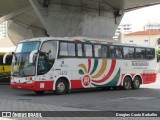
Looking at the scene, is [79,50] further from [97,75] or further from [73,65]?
[97,75]

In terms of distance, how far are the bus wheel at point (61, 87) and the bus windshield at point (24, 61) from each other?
1.59 metres

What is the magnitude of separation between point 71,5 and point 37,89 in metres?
10.4

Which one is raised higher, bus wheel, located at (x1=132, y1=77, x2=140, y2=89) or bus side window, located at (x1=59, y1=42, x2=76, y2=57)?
bus side window, located at (x1=59, y1=42, x2=76, y2=57)

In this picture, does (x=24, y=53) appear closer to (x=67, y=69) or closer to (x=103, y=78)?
(x=67, y=69)

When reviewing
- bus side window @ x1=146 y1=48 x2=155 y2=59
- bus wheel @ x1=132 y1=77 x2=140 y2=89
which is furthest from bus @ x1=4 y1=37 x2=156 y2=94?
bus side window @ x1=146 y1=48 x2=155 y2=59

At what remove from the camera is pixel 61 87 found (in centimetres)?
2050

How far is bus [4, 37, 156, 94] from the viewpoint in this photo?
19.7 metres

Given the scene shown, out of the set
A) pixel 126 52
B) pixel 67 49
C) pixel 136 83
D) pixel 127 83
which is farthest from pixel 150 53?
pixel 67 49

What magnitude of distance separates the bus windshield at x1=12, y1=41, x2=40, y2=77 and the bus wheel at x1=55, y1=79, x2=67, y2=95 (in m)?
A: 1.59

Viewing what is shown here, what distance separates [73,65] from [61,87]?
144 cm

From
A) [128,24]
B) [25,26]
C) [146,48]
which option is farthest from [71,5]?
[128,24]

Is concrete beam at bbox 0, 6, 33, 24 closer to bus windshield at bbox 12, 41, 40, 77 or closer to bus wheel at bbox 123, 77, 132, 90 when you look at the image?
bus wheel at bbox 123, 77, 132, 90

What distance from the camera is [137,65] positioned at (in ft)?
82.4

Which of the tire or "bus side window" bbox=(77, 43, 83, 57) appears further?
the tire
